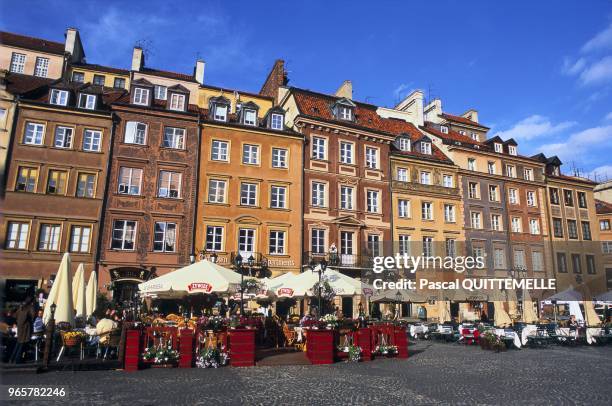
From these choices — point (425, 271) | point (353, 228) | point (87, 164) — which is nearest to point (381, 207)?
point (353, 228)

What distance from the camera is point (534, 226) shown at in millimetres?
37156

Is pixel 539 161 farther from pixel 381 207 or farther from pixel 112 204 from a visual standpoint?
pixel 112 204

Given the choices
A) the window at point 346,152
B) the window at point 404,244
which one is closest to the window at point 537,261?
the window at point 404,244

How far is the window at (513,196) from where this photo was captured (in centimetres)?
3675

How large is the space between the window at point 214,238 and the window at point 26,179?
9.29 meters

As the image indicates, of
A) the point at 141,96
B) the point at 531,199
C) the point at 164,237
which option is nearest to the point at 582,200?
the point at 531,199

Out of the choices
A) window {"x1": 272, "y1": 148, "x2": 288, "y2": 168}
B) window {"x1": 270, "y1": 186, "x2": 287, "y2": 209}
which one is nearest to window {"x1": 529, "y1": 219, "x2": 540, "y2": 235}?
window {"x1": 270, "y1": 186, "x2": 287, "y2": 209}

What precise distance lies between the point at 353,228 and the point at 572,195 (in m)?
23.4

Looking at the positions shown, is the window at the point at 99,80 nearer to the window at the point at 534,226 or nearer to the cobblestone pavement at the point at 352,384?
the cobblestone pavement at the point at 352,384

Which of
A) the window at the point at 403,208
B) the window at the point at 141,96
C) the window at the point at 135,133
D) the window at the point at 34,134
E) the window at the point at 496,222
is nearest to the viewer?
the window at the point at 34,134

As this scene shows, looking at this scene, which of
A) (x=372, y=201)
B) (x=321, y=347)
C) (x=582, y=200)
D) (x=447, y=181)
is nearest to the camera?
(x=321, y=347)

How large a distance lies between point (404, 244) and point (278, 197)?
32.0ft

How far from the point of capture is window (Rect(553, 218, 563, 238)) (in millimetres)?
37812

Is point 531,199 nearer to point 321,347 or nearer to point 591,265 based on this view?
point 591,265
